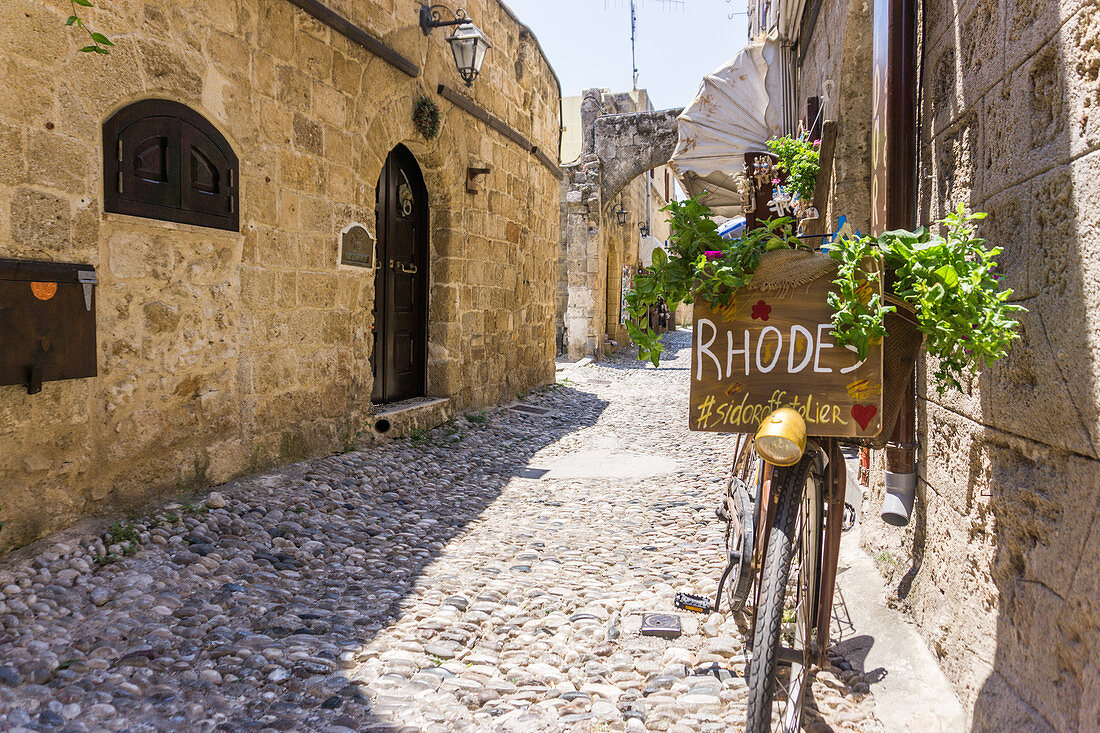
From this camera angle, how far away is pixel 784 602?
1895 millimetres

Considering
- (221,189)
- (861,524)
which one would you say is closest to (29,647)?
(221,189)

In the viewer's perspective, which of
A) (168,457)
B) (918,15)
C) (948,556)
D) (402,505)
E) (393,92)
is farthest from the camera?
(393,92)

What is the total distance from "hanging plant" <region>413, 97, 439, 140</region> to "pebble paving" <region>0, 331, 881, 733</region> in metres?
2.97

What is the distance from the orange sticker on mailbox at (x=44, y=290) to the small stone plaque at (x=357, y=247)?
2208 mm

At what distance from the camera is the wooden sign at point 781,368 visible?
6.12 ft

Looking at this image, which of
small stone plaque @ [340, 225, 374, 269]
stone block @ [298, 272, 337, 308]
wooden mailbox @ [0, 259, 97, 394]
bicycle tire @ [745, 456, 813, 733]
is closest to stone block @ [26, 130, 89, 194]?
wooden mailbox @ [0, 259, 97, 394]

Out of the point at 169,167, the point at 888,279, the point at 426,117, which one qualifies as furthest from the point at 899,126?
the point at 426,117

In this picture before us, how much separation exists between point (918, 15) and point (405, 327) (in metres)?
4.89

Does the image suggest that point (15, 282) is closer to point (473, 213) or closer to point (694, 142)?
point (473, 213)

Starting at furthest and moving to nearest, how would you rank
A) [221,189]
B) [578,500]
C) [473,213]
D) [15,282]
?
[473,213] → [578,500] → [221,189] → [15,282]

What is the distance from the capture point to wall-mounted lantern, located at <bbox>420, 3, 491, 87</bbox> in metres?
6.29

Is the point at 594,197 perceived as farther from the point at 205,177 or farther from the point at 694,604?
the point at 694,604

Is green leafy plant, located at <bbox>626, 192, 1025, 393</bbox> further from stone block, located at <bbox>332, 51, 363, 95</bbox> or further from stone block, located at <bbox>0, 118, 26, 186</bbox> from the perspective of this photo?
stone block, located at <bbox>332, 51, 363, 95</bbox>

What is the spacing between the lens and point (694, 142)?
6605mm
